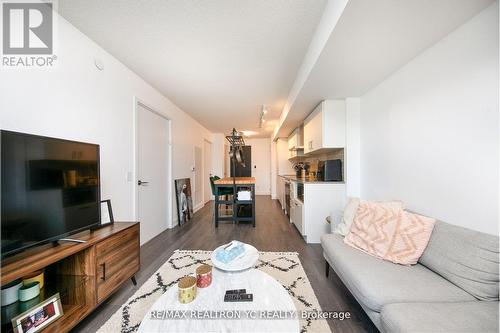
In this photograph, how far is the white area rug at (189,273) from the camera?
1383 mm

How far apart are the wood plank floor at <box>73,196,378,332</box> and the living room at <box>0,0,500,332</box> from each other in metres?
0.02

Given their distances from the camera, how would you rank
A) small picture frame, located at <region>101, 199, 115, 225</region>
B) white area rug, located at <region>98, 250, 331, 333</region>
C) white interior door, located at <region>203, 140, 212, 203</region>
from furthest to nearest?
white interior door, located at <region>203, 140, 212, 203</region>, small picture frame, located at <region>101, 199, 115, 225</region>, white area rug, located at <region>98, 250, 331, 333</region>

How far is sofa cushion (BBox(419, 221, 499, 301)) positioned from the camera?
1.07 m

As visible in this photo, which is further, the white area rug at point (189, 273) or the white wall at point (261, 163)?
the white wall at point (261, 163)

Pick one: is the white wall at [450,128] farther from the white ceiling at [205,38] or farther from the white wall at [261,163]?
the white wall at [261,163]

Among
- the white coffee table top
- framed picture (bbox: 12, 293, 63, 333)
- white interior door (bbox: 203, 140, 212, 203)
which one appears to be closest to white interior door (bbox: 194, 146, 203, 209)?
white interior door (bbox: 203, 140, 212, 203)

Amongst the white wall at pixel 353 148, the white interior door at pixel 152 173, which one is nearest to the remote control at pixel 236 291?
the white interior door at pixel 152 173

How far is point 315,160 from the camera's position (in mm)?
4492

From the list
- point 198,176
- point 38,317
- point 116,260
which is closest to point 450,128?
point 116,260

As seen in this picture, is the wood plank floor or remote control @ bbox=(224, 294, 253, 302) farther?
the wood plank floor

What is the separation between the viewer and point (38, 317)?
1087 mm

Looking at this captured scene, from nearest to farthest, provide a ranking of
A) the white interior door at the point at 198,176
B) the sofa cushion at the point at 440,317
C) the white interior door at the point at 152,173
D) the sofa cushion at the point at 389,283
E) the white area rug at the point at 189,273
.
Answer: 1. the sofa cushion at the point at 440,317
2. the sofa cushion at the point at 389,283
3. the white area rug at the point at 189,273
4. the white interior door at the point at 152,173
5. the white interior door at the point at 198,176

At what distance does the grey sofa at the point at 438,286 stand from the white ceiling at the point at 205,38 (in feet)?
6.70

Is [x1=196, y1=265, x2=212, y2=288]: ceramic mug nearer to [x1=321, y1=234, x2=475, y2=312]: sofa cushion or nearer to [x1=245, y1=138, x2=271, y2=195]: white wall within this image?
[x1=321, y1=234, x2=475, y2=312]: sofa cushion
